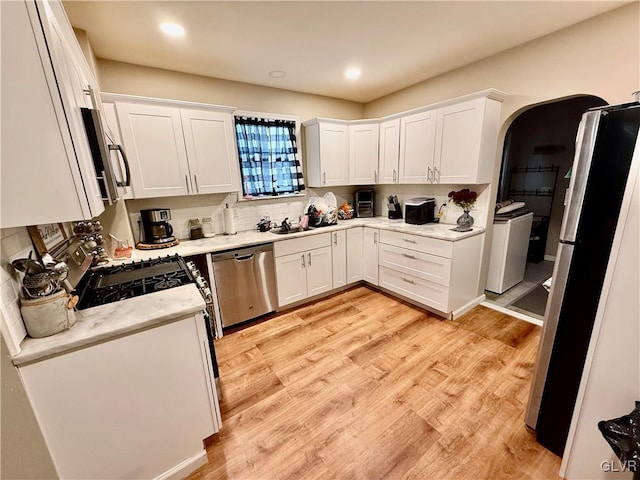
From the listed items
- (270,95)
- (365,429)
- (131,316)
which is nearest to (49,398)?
(131,316)

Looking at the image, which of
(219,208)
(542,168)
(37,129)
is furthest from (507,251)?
(37,129)

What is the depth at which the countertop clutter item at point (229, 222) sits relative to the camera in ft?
9.56

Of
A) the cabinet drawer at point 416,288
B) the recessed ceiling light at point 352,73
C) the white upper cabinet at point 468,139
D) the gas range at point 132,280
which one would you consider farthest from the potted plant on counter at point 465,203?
the gas range at point 132,280

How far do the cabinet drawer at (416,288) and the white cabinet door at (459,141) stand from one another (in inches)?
45.6

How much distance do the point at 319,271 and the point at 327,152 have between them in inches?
61.4

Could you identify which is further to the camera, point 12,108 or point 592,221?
point 592,221

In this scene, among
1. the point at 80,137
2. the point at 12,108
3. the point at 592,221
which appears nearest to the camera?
the point at 12,108

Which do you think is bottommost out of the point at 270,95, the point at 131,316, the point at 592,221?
the point at 131,316

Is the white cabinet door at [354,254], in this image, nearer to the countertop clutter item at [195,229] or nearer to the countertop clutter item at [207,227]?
the countertop clutter item at [207,227]

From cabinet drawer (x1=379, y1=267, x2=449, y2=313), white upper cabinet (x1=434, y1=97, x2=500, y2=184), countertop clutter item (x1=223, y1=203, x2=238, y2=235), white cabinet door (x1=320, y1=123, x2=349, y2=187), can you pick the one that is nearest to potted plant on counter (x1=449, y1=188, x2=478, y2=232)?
white upper cabinet (x1=434, y1=97, x2=500, y2=184)

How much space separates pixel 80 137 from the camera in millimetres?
966

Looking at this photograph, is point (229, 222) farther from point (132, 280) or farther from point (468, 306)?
point (468, 306)

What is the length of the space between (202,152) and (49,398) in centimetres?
217

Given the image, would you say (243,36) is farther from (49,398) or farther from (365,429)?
(365,429)
